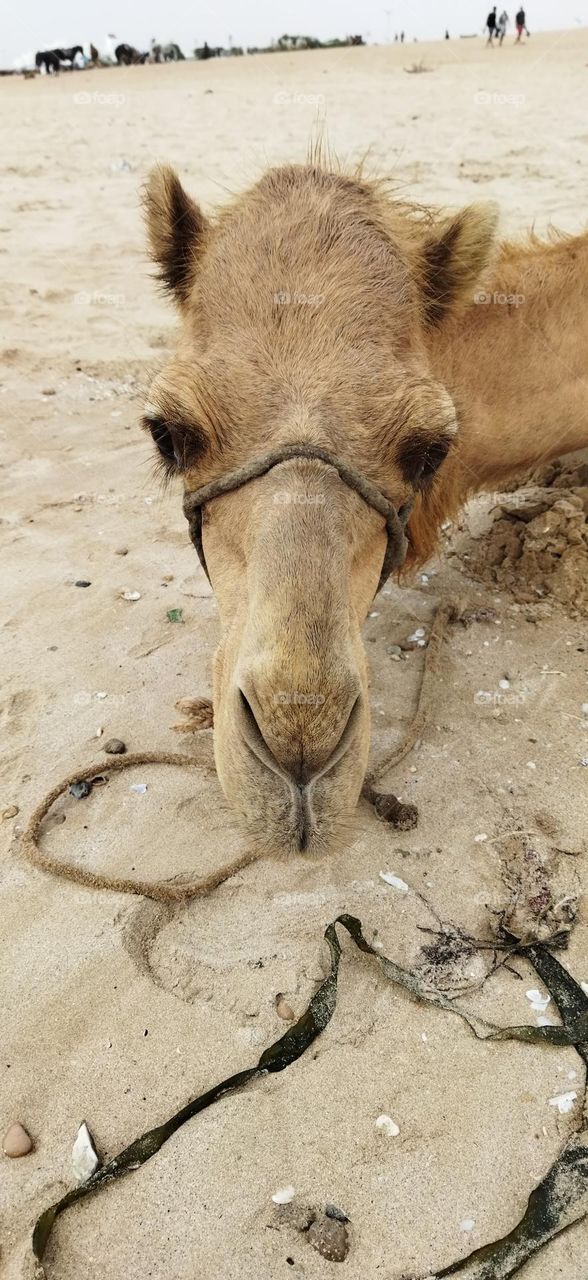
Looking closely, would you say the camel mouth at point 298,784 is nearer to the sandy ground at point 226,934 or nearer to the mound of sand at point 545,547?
the sandy ground at point 226,934

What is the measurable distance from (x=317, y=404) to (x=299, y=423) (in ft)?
0.33

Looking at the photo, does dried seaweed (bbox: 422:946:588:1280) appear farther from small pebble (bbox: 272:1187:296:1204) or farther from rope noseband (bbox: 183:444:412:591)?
rope noseband (bbox: 183:444:412:591)

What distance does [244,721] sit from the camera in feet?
7.27

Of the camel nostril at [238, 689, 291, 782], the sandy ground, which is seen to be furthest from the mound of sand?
the camel nostril at [238, 689, 291, 782]

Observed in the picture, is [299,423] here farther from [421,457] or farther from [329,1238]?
[329,1238]

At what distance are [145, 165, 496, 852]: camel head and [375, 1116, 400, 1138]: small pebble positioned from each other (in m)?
1.04

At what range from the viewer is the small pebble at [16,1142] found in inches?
101

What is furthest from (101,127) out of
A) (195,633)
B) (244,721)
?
(244,721)

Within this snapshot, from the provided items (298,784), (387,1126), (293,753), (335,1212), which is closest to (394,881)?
(387,1126)

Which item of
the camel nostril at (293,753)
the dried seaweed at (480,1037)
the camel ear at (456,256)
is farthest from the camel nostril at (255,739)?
the camel ear at (456,256)

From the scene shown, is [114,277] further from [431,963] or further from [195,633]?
[431,963]

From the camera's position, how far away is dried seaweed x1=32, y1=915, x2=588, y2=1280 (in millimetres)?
2311

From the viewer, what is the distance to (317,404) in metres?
2.70

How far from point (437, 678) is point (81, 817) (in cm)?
209
